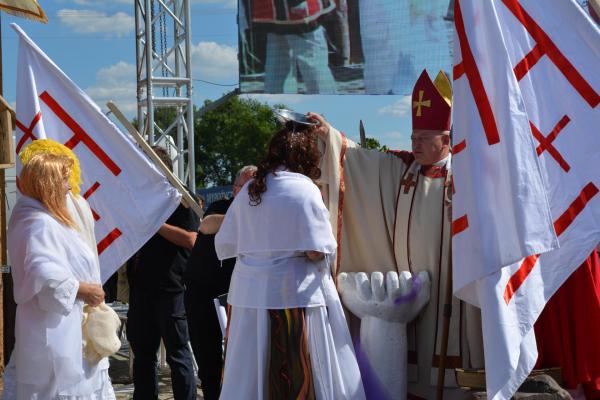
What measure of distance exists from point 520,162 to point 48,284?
2075mm

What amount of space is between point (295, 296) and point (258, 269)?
0.22 m

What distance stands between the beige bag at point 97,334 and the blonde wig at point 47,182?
482 millimetres

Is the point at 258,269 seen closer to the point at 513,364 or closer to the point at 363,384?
the point at 363,384

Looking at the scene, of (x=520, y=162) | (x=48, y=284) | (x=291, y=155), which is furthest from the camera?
(x=291, y=155)

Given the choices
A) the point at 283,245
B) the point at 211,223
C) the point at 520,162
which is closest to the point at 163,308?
the point at 211,223

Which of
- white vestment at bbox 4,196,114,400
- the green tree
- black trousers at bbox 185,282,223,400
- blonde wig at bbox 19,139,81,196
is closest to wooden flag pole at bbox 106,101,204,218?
black trousers at bbox 185,282,223,400

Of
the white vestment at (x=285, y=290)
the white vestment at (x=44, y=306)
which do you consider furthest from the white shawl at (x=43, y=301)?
the white vestment at (x=285, y=290)

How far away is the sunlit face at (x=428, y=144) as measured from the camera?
181 inches

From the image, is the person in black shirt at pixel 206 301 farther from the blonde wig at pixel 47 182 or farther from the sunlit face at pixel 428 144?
the blonde wig at pixel 47 182

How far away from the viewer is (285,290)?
406 centimetres

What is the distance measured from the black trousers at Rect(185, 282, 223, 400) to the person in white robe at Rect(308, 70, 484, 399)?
1148 mm

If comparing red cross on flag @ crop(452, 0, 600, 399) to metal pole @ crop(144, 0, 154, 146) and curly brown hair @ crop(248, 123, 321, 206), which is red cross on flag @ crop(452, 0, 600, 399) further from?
metal pole @ crop(144, 0, 154, 146)

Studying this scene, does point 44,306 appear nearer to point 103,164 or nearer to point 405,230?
point 103,164

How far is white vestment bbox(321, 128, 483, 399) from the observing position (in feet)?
14.6
